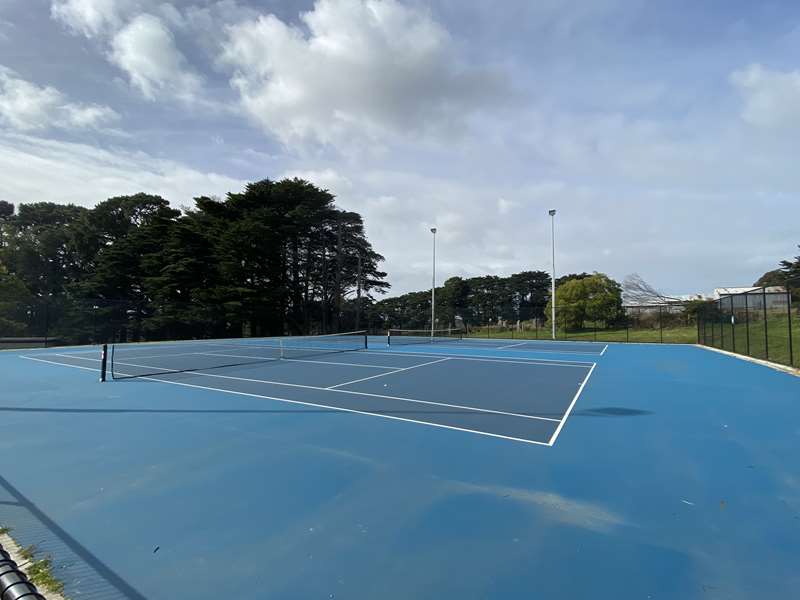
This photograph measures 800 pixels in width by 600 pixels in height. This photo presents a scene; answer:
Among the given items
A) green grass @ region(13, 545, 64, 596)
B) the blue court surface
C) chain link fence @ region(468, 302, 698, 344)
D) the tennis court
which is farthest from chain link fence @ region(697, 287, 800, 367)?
green grass @ region(13, 545, 64, 596)

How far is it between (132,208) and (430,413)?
175ft

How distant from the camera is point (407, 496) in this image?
3.80 meters

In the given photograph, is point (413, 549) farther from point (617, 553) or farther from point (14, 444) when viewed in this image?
point (14, 444)

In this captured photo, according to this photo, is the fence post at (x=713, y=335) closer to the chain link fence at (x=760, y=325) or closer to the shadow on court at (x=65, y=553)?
the chain link fence at (x=760, y=325)

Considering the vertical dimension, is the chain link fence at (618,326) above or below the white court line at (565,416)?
above

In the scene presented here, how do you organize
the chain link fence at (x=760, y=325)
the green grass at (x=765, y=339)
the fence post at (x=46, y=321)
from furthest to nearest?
1. the fence post at (x=46, y=321)
2. the green grass at (x=765, y=339)
3. the chain link fence at (x=760, y=325)

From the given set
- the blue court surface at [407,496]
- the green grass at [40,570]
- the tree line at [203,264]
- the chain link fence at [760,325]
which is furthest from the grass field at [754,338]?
the tree line at [203,264]

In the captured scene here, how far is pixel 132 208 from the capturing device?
4750cm

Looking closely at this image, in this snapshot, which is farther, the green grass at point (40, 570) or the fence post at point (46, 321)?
the fence post at point (46, 321)

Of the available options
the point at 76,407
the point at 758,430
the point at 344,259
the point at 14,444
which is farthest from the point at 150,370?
the point at 344,259

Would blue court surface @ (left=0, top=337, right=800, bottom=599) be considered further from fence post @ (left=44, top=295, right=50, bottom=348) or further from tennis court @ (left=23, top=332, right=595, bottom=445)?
fence post @ (left=44, top=295, right=50, bottom=348)

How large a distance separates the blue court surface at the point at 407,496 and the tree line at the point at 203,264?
30635 millimetres

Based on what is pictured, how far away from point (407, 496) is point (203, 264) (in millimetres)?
40836

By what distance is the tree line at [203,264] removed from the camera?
3609cm
